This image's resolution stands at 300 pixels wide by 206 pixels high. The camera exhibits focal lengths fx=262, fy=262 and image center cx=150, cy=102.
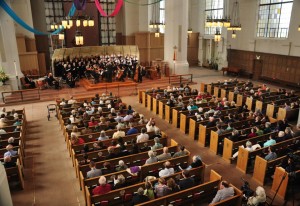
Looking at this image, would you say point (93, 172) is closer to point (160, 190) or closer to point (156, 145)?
point (160, 190)

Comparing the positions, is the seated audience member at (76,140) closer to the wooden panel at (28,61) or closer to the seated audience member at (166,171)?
the seated audience member at (166,171)

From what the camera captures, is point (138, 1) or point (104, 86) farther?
point (138, 1)

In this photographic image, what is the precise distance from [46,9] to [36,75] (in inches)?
256

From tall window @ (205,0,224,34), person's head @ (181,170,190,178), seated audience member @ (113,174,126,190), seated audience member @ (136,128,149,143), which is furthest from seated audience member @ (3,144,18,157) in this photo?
tall window @ (205,0,224,34)

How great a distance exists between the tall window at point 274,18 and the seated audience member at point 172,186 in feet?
53.3

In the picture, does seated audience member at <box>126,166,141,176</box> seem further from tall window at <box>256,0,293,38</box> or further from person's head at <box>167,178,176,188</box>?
tall window at <box>256,0,293,38</box>

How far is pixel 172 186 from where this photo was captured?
577 centimetres

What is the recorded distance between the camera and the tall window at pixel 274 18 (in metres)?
17.8

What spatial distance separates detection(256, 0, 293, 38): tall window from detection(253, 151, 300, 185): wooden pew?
539 inches

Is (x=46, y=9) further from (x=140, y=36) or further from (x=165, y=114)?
(x=165, y=114)

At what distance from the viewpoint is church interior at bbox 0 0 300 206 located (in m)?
6.53

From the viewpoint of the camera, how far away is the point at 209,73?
76.5ft

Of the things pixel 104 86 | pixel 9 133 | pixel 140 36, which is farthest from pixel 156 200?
pixel 140 36

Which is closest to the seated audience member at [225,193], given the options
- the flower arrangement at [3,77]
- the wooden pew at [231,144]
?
the wooden pew at [231,144]
